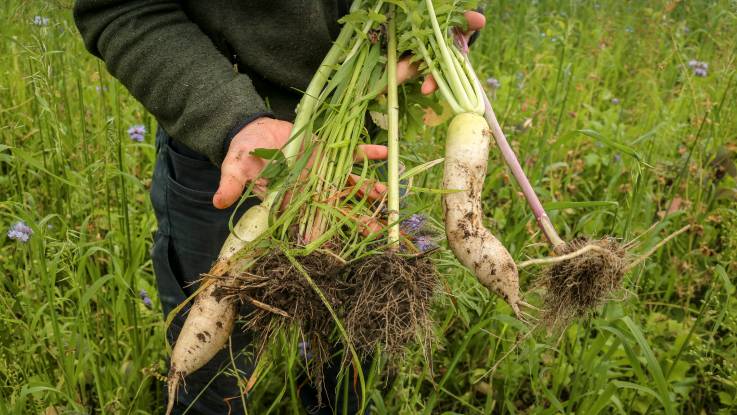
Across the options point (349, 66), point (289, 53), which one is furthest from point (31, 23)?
point (349, 66)

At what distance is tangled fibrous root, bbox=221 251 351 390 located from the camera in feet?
3.67

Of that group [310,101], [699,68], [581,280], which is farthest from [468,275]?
[699,68]

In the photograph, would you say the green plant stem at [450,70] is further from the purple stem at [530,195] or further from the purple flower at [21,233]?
the purple flower at [21,233]

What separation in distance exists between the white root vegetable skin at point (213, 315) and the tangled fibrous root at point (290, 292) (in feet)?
0.15

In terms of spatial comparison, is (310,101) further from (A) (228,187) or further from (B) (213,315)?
(B) (213,315)

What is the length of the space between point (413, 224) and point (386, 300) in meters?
0.22

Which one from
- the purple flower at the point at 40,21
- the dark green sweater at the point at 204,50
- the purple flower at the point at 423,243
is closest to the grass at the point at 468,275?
the purple flower at the point at 40,21

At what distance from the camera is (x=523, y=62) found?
11.8 ft

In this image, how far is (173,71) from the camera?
4.21ft

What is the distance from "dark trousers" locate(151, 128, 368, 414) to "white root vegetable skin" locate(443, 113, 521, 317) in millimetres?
550

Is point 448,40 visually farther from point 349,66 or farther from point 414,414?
point 414,414

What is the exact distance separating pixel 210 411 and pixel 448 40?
1.17 m

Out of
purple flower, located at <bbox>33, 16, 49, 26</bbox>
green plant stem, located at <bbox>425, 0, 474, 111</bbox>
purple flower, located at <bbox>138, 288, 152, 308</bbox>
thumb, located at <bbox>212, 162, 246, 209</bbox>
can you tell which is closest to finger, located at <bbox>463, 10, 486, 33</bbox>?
green plant stem, located at <bbox>425, 0, 474, 111</bbox>

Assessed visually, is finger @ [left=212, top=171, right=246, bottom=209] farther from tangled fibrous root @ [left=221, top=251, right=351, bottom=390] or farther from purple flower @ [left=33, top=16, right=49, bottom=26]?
purple flower @ [left=33, top=16, right=49, bottom=26]
